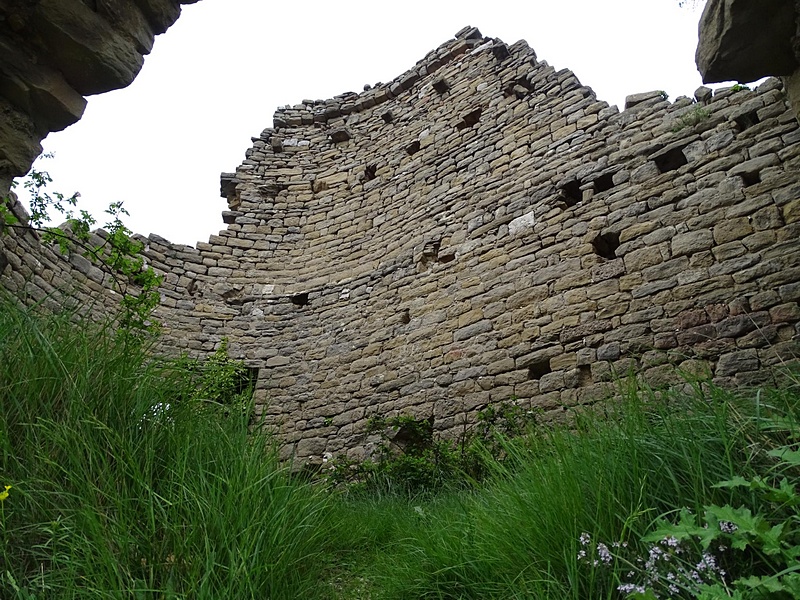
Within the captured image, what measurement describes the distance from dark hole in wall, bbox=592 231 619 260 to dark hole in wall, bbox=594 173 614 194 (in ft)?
1.73

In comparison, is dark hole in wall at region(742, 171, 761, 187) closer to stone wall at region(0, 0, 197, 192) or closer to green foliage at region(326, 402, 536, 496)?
green foliage at region(326, 402, 536, 496)

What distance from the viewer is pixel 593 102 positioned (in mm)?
6008

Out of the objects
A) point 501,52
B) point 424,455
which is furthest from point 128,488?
point 501,52

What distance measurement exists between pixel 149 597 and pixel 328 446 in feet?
13.5

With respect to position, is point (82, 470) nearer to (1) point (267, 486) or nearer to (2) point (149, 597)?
(2) point (149, 597)

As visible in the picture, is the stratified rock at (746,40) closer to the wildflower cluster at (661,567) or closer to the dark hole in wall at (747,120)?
the dark hole in wall at (747,120)

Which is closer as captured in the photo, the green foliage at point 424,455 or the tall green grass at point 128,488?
the tall green grass at point 128,488

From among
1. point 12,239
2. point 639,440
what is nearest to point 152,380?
point 639,440

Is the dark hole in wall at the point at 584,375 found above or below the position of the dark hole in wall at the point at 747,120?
below

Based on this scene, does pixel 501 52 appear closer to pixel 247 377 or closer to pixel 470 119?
pixel 470 119

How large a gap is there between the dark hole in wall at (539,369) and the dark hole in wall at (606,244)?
115cm

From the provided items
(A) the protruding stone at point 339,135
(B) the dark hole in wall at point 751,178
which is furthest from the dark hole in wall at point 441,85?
(B) the dark hole in wall at point 751,178

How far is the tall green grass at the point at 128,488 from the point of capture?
194 cm

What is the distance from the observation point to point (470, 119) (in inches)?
287
